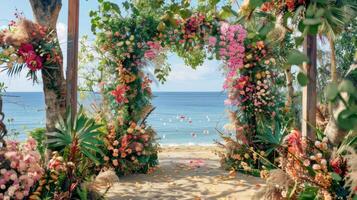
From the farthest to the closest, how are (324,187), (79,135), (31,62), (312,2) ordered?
(31,62)
(79,135)
(324,187)
(312,2)

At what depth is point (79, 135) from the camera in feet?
17.6

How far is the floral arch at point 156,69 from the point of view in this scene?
7.83 m

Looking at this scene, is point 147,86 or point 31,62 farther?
point 147,86

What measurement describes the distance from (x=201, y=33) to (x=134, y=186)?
3.27m

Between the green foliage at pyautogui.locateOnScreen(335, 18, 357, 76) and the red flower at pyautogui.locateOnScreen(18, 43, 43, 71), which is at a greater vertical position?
the green foliage at pyautogui.locateOnScreen(335, 18, 357, 76)

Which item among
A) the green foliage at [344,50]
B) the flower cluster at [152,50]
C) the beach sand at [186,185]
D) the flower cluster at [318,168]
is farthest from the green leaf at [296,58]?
the green foliage at [344,50]

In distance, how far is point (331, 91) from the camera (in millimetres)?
527

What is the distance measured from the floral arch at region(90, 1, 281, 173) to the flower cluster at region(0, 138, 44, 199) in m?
3.20

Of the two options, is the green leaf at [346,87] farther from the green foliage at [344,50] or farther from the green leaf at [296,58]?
the green foliage at [344,50]

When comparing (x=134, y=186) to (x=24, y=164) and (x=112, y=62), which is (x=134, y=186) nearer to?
(x=112, y=62)

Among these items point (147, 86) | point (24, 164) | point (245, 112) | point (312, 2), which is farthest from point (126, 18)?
point (312, 2)

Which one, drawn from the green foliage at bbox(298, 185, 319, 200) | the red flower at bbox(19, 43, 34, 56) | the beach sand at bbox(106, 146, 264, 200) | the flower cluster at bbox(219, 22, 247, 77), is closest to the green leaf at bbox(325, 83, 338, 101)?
the green foliage at bbox(298, 185, 319, 200)

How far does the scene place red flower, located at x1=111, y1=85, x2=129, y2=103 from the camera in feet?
25.7

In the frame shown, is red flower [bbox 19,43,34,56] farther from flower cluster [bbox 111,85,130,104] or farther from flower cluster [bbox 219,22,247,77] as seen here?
flower cluster [bbox 219,22,247,77]
